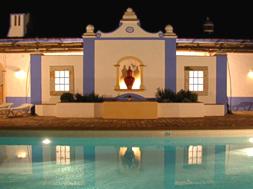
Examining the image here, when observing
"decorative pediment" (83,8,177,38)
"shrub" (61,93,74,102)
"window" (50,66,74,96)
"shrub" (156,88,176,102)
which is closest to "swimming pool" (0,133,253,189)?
"shrub" (156,88,176,102)

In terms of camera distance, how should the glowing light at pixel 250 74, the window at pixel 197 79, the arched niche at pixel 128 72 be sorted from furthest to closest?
the glowing light at pixel 250 74
the window at pixel 197 79
the arched niche at pixel 128 72

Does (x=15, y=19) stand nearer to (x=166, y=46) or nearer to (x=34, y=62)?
(x=34, y=62)

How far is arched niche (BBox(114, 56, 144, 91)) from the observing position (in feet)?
64.3

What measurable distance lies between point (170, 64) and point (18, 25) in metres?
8.90

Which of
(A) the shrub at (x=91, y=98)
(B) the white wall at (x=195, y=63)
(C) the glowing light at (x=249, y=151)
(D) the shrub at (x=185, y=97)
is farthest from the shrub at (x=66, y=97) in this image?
(C) the glowing light at (x=249, y=151)

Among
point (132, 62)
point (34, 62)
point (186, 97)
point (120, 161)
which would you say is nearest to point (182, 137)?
point (120, 161)

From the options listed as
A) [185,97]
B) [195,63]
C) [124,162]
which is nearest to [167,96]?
[185,97]

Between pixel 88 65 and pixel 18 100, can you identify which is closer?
pixel 88 65

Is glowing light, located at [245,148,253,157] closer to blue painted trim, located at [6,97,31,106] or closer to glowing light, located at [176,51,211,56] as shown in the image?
glowing light, located at [176,51,211,56]

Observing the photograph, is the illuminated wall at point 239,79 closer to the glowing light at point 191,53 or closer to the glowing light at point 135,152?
the glowing light at point 191,53

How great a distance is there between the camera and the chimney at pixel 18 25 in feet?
72.9

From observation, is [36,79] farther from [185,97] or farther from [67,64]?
[185,97]

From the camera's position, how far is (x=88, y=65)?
19594mm

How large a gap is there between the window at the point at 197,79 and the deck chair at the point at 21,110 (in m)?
7.61
